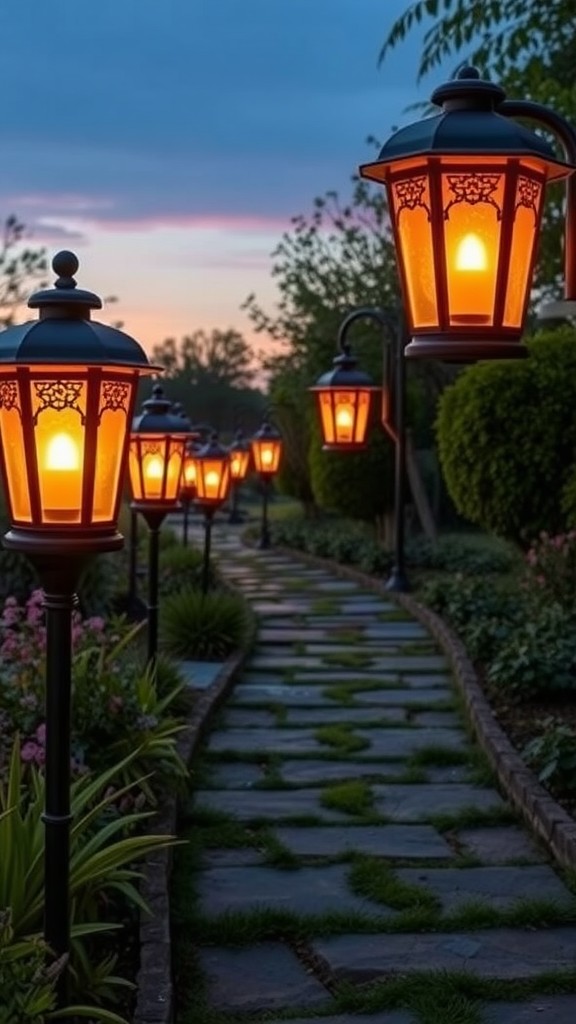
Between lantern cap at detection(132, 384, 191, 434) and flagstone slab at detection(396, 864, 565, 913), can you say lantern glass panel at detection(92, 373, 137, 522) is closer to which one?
flagstone slab at detection(396, 864, 565, 913)

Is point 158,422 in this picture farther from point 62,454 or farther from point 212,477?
point 62,454

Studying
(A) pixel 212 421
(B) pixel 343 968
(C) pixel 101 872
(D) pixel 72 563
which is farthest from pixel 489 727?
(A) pixel 212 421

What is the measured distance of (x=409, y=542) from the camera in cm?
1711

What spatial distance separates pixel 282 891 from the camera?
15.9 ft

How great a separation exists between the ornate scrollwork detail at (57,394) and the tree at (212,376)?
132ft

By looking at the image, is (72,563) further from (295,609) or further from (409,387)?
(409,387)

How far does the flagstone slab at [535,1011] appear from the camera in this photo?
371 centimetres

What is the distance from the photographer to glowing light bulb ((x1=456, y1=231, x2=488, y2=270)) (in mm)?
3199

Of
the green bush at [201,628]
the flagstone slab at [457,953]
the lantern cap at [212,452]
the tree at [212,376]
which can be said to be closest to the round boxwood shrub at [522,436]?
the lantern cap at [212,452]

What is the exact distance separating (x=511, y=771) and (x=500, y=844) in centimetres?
60

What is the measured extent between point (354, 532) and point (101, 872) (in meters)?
17.4

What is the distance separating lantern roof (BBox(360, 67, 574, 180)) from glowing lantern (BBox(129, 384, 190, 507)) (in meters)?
3.97

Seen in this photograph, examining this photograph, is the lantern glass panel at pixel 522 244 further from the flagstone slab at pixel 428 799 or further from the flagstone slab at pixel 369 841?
the flagstone slab at pixel 428 799

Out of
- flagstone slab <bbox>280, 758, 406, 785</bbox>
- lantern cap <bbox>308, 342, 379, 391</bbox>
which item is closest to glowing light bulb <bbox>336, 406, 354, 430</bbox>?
lantern cap <bbox>308, 342, 379, 391</bbox>
